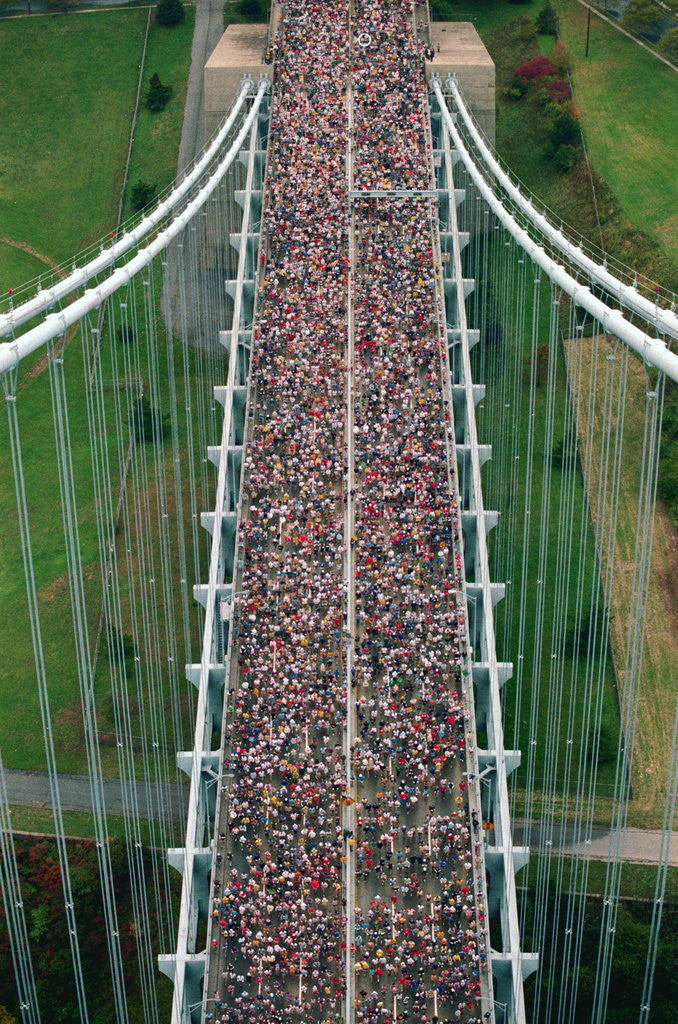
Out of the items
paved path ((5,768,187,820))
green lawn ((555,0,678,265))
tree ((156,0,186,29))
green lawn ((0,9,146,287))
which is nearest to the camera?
paved path ((5,768,187,820))

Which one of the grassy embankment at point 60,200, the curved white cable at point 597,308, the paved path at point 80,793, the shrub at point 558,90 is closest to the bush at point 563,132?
the shrub at point 558,90

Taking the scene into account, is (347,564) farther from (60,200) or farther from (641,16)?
(641,16)

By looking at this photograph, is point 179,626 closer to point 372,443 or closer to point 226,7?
point 372,443

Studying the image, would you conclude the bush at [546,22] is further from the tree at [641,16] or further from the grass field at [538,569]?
the grass field at [538,569]

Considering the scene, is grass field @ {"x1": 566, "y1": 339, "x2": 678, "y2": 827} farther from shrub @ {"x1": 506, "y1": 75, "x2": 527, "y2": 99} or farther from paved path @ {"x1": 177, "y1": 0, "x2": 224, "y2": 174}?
paved path @ {"x1": 177, "y1": 0, "x2": 224, "y2": 174}

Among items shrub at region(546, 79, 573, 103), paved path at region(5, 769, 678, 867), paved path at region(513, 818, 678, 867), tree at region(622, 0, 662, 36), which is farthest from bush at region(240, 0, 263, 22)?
paved path at region(513, 818, 678, 867)
